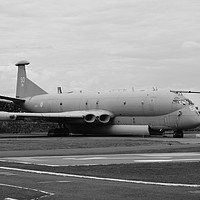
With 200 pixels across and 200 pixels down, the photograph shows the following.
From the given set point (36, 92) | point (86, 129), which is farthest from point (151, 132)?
point (36, 92)

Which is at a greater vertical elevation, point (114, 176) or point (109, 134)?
point (109, 134)

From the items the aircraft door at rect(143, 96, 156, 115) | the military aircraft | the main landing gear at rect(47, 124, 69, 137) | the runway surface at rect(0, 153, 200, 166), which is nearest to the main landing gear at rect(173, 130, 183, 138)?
the military aircraft

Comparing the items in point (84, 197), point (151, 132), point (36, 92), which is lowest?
point (84, 197)

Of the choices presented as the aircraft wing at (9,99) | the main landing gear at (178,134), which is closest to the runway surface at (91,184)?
the main landing gear at (178,134)

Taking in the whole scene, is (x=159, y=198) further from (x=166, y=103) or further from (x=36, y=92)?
(x=36, y=92)

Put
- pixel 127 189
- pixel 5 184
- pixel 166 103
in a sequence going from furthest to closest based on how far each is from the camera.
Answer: pixel 166 103
pixel 5 184
pixel 127 189

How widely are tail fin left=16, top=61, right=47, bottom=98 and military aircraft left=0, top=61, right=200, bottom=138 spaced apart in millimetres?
1860

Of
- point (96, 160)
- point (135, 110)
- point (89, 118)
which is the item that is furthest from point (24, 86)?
point (96, 160)

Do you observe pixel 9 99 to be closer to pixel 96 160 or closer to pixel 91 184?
pixel 96 160

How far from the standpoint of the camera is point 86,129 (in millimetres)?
62188

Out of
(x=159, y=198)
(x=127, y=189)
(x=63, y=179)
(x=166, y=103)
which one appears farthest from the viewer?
(x=166, y=103)

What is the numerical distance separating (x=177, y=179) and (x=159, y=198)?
3.69 meters

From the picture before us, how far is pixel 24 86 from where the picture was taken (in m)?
71.9

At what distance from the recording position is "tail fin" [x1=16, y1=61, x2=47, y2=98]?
7038 centimetres
